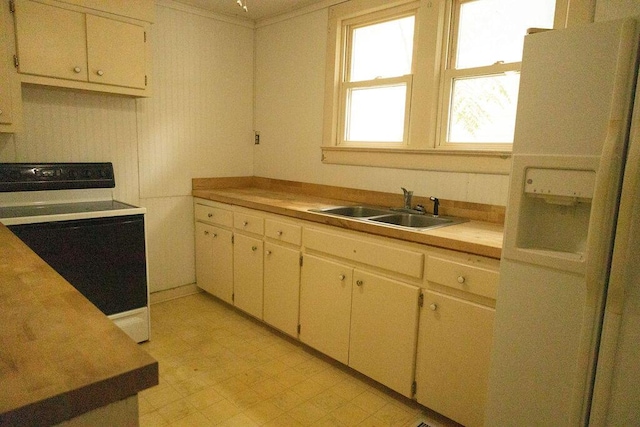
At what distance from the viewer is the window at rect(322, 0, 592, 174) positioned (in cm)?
222

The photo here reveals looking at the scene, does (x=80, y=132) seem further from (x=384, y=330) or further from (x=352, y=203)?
(x=384, y=330)

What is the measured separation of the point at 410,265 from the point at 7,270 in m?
1.52

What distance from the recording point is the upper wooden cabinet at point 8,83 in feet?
7.23

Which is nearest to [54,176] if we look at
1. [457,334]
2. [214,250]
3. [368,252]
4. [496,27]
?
[214,250]

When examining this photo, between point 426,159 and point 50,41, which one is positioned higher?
point 50,41

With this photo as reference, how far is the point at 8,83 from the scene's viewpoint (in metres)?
2.24

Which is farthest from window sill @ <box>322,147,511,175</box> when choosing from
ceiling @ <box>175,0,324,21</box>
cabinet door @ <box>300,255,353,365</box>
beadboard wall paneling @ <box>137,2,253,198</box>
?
ceiling @ <box>175,0,324,21</box>

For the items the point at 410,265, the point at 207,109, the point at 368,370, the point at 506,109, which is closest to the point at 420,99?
the point at 506,109

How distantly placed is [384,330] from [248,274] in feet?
4.02

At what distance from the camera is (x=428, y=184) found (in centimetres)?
257

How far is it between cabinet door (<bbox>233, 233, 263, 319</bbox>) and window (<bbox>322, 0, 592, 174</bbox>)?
2.95 feet

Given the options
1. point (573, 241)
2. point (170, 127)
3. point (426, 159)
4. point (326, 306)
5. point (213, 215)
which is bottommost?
point (326, 306)

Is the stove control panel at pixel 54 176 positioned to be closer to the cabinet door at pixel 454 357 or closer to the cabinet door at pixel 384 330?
the cabinet door at pixel 384 330

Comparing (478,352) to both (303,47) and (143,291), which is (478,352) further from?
(303,47)
